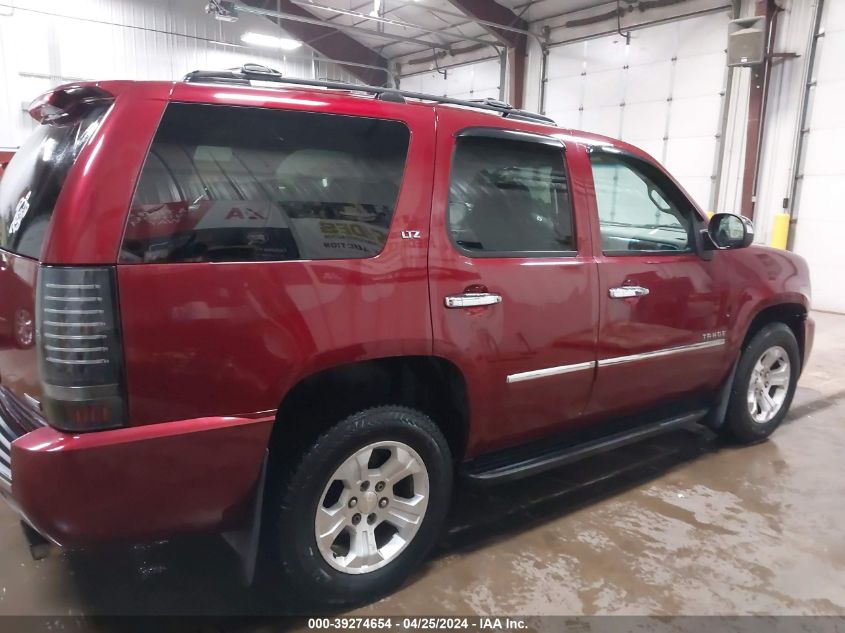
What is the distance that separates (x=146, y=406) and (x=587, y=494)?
7.49ft

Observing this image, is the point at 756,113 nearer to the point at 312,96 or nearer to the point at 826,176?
the point at 826,176

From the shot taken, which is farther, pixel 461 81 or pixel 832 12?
pixel 461 81

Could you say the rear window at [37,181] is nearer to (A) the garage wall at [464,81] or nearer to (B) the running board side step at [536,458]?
(B) the running board side step at [536,458]

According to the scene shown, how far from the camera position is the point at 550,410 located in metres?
2.71

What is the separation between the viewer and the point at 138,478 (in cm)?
175

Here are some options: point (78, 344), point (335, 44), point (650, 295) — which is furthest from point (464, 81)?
point (78, 344)

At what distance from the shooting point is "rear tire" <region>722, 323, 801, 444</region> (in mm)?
3640

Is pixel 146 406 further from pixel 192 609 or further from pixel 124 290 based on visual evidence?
pixel 192 609

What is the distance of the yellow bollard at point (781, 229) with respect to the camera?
9078 mm

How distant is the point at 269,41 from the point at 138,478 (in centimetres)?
1572

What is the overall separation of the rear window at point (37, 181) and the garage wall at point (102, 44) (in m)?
12.6

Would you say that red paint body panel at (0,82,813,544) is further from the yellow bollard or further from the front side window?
the yellow bollard

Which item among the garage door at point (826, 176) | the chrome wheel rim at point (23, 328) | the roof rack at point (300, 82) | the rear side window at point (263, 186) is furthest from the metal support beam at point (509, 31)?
the chrome wheel rim at point (23, 328)

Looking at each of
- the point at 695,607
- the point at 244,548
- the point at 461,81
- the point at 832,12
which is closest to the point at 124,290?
the point at 244,548
